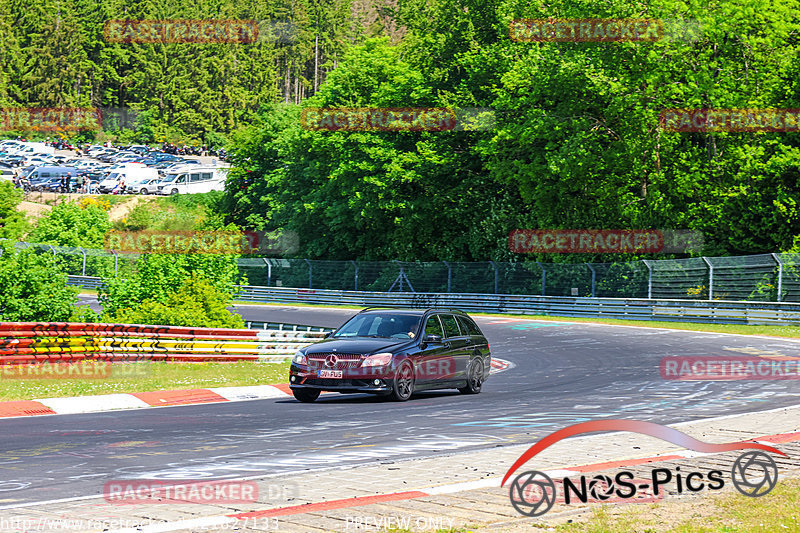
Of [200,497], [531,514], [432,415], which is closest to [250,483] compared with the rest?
[200,497]

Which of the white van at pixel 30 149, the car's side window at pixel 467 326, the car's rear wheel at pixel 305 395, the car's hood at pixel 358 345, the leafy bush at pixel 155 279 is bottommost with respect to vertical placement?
the car's rear wheel at pixel 305 395

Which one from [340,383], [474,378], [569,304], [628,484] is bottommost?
[474,378]

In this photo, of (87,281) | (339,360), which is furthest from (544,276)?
(339,360)

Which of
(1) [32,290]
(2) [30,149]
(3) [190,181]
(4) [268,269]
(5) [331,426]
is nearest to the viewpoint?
(5) [331,426]

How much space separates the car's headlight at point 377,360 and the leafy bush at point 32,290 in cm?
1028

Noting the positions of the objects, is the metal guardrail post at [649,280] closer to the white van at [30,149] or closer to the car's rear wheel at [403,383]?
the car's rear wheel at [403,383]

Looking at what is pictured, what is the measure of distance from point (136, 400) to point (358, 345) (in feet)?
12.3

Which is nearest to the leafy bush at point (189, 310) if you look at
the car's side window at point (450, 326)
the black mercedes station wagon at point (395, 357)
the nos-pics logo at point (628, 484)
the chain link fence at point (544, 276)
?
the chain link fence at point (544, 276)

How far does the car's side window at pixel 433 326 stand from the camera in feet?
55.4

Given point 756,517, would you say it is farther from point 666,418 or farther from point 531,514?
point 666,418

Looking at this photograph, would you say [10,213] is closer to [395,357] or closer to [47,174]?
[47,174]

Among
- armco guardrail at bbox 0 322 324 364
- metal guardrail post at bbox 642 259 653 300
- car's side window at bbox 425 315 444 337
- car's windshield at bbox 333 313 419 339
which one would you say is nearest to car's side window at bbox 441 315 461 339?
car's side window at bbox 425 315 444 337

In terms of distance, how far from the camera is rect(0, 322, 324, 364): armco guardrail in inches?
781

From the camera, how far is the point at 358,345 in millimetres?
15836
